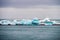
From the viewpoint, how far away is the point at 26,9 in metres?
2.27

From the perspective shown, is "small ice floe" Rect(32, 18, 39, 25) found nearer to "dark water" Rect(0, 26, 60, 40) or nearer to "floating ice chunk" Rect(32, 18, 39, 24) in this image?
"floating ice chunk" Rect(32, 18, 39, 24)

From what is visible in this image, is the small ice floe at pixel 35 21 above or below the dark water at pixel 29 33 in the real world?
above

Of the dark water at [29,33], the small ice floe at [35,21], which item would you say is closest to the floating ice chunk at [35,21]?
the small ice floe at [35,21]

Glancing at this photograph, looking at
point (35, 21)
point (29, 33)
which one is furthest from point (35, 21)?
point (29, 33)

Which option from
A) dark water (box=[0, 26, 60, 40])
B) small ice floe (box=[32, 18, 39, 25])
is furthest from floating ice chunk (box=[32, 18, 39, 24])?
dark water (box=[0, 26, 60, 40])

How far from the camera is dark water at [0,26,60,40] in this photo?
2.21 m

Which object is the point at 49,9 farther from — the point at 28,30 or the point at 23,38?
the point at 23,38

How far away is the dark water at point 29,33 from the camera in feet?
Result: 7.26

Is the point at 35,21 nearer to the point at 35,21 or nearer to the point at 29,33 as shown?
the point at 35,21

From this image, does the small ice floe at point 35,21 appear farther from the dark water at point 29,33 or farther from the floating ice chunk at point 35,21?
the dark water at point 29,33

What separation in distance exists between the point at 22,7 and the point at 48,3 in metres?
0.58

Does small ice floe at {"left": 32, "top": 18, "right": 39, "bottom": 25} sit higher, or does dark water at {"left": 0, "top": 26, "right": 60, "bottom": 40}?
small ice floe at {"left": 32, "top": 18, "right": 39, "bottom": 25}

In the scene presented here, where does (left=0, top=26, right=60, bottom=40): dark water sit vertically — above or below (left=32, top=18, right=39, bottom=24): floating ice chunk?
below

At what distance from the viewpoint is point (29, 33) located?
2258mm
